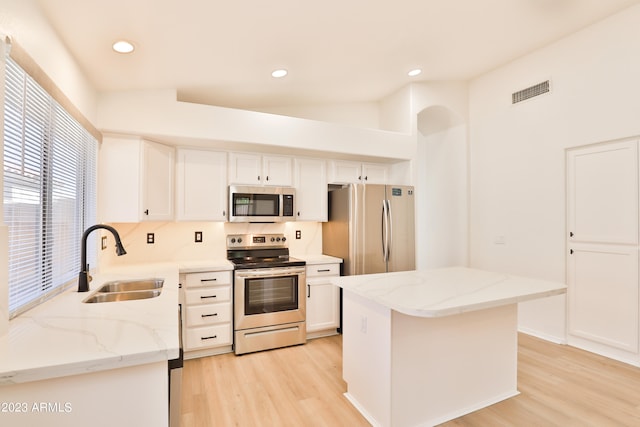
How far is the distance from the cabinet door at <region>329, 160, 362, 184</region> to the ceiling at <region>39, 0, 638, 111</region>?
2.90 ft

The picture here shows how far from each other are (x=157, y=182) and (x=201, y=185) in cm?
41

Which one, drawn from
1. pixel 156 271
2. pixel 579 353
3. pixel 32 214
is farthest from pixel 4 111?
pixel 579 353

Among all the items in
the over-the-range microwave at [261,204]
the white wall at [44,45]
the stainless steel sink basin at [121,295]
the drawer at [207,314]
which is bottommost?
the drawer at [207,314]

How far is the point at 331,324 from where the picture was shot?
3.48m

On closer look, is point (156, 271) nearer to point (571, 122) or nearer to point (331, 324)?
point (331, 324)

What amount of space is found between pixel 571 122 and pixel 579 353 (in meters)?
2.32

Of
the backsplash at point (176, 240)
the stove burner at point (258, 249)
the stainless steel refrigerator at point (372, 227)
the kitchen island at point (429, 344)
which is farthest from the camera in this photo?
the stainless steel refrigerator at point (372, 227)

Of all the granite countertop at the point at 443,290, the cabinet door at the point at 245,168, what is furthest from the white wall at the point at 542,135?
the cabinet door at the point at 245,168

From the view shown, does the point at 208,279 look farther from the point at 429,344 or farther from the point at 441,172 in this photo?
the point at 441,172

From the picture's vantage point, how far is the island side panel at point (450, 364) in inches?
73.7

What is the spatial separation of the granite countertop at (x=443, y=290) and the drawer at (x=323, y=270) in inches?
46.5

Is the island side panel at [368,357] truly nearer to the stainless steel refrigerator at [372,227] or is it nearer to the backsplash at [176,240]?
the stainless steel refrigerator at [372,227]

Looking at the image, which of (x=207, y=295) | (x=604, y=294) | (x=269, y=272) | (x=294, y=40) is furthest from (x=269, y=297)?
(x=604, y=294)

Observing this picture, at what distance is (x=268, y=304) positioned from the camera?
3.17m
